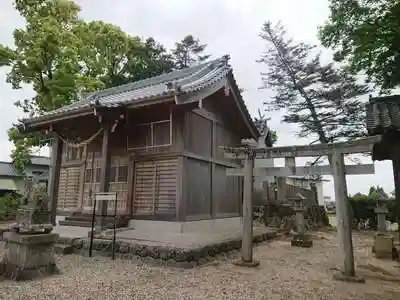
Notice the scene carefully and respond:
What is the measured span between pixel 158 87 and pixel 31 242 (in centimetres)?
838

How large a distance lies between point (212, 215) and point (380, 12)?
35.6 ft

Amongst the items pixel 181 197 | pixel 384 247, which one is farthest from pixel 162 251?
pixel 384 247

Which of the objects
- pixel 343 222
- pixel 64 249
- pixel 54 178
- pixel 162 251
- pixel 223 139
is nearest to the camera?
pixel 343 222

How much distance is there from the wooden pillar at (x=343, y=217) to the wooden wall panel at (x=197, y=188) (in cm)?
460

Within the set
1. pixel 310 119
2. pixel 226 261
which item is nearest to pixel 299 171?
pixel 226 261

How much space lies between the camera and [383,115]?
5.57 metres

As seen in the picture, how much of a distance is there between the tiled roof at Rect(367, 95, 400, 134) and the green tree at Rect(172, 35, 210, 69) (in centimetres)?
2398

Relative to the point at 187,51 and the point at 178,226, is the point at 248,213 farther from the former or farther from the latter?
the point at 187,51

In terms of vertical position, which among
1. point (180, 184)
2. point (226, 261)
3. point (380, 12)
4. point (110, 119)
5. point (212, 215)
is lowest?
point (226, 261)

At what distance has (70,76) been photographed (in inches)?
646

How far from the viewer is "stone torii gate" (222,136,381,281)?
5621mm

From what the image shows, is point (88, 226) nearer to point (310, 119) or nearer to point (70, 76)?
point (70, 76)

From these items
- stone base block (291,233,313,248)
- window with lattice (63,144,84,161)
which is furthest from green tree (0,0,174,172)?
stone base block (291,233,313,248)

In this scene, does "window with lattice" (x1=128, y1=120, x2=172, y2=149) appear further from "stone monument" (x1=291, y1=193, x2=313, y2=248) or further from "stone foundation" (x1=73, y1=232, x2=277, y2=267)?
"stone monument" (x1=291, y1=193, x2=313, y2=248)
